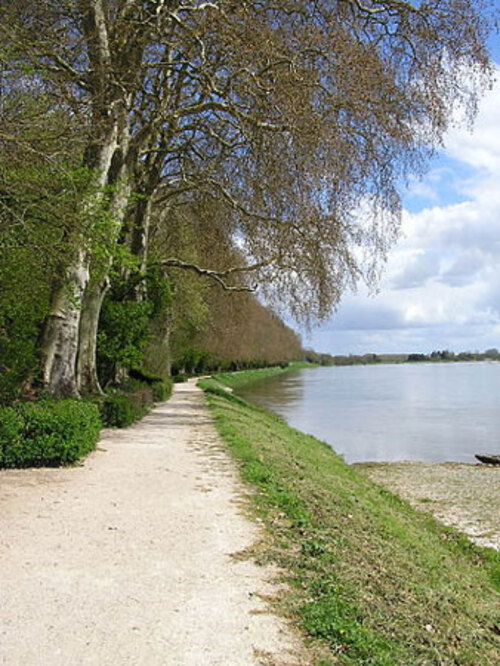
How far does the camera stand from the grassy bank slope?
451 cm

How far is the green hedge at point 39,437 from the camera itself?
10.1 metres

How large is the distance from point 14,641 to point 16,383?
10.8 metres

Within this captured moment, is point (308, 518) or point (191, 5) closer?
point (308, 518)

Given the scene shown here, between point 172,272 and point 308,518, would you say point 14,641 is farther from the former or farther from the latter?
point 172,272

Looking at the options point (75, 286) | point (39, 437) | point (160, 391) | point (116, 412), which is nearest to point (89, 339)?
point (116, 412)

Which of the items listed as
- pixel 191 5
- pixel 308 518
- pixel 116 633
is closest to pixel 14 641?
pixel 116 633

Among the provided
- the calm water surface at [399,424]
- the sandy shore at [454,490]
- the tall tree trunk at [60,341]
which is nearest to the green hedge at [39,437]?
the tall tree trunk at [60,341]

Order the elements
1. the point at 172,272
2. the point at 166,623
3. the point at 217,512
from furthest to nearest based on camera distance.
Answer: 1. the point at 172,272
2. the point at 217,512
3. the point at 166,623

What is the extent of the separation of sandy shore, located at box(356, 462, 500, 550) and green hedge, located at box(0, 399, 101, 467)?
268 inches

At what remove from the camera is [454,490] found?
16641 mm

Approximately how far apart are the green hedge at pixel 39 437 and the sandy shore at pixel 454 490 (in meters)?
6.81

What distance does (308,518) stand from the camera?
25.5ft

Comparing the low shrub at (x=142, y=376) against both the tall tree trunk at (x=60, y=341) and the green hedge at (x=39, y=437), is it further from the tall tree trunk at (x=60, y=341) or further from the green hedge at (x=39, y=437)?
the green hedge at (x=39, y=437)

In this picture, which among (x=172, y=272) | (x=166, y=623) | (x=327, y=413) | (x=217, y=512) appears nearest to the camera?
(x=166, y=623)
